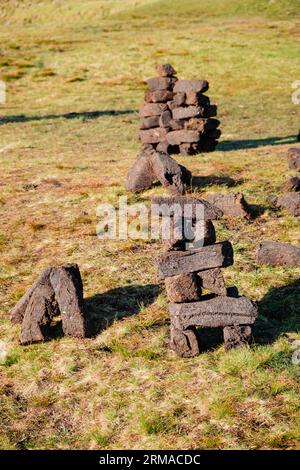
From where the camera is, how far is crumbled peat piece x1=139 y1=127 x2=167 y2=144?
2591 centimetres

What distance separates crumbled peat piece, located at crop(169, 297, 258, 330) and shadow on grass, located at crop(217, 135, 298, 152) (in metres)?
17.1

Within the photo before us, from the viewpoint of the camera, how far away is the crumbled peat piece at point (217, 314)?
9516 millimetres

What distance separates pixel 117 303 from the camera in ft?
38.1

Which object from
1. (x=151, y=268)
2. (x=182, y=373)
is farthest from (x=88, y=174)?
(x=182, y=373)

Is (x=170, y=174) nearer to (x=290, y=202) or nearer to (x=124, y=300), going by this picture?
(x=290, y=202)

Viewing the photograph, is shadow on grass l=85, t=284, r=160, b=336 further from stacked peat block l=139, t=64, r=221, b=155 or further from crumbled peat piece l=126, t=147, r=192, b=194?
stacked peat block l=139, t=64, r=221, b=155

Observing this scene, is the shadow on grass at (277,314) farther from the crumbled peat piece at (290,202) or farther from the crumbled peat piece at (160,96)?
the crumbled peat piece at (160,96)

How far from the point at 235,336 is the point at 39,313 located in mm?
3602

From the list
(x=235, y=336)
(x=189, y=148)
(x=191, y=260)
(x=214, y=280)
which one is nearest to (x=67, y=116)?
(x=189, y=148)

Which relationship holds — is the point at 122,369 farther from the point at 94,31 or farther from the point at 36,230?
the point at 94,31

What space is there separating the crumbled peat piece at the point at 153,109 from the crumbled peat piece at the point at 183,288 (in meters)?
17.6

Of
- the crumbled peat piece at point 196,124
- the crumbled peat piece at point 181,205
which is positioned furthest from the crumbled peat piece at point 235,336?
the crumbled peat piece at point 196,124

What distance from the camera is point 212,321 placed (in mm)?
9523

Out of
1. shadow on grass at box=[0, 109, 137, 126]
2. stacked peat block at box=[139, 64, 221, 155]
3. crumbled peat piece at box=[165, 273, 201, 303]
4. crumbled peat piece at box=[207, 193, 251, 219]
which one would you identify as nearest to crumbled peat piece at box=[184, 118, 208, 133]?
stacked peat block at box=[139, 64, 221, 155]
